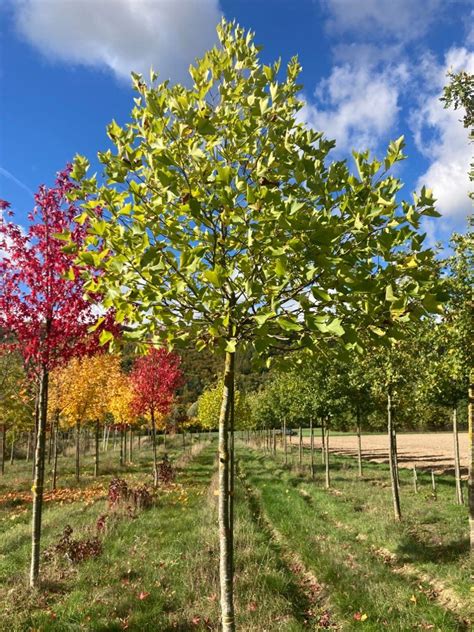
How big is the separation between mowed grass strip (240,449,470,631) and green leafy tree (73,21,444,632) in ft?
12.3

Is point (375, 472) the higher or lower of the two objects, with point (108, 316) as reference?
lower

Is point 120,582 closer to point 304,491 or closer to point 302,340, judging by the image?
Answer: point 302,340

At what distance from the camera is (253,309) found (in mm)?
3650

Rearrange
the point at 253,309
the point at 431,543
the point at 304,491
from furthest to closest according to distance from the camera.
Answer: the point at 304,491 < the point at 431,543 < the point at 253,309

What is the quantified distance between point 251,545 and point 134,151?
8.22m

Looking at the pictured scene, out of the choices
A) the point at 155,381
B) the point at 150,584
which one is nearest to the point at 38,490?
the point at 150,584

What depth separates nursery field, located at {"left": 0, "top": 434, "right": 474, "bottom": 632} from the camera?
5.78 metres

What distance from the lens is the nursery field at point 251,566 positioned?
578cm

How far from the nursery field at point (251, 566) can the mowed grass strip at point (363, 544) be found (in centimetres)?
3

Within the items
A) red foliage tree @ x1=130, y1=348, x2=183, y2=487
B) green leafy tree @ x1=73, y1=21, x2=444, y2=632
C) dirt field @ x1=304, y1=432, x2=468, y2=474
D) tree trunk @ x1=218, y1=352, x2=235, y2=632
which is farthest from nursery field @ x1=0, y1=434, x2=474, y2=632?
dirt field @ x1=304, y1=432, x2=468, y2=474

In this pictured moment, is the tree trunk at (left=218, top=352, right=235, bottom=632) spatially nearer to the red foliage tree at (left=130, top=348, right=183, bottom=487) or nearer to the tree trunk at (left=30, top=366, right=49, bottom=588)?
the tree trunk at (left=30, top=366, right=49, bottom=588)

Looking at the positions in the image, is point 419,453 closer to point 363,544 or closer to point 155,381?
point 155,381

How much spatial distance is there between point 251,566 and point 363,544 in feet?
11.9

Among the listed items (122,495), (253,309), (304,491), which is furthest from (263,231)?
(304,491)
